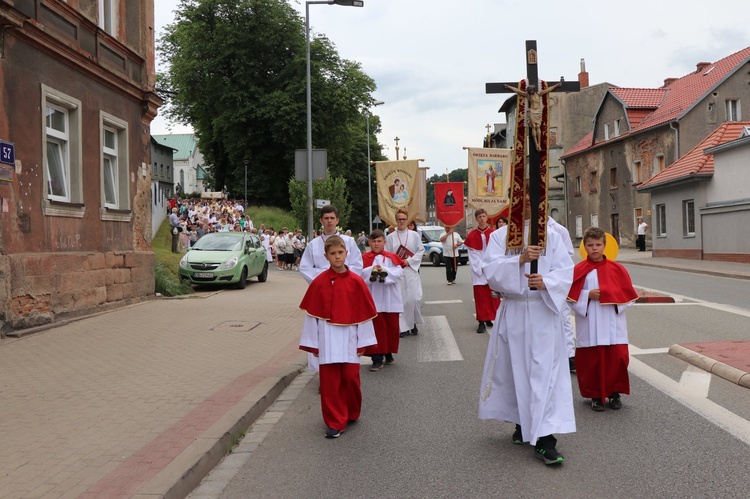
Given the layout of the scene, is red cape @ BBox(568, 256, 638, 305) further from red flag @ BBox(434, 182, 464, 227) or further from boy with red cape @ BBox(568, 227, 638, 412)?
red flag @ BBox(434, 182, 464, 227)

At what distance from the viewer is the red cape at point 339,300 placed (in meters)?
5.90

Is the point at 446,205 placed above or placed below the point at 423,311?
above

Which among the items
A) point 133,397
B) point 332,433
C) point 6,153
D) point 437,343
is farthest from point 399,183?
point 332,433

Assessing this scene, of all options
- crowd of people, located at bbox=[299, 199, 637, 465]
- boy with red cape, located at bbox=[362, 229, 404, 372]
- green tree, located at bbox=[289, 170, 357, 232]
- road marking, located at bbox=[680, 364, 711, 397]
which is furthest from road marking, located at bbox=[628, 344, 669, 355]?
green tree, located at bbox=[289, 170, 357, 232]

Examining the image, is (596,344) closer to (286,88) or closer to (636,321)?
(636,321)

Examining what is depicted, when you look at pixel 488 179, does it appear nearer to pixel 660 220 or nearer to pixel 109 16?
pixel 109 16

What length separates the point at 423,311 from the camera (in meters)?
14.3

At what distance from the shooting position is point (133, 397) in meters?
6.56

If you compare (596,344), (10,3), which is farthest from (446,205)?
(596,344)

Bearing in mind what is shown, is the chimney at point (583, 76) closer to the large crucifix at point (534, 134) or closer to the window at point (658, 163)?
the window at point (658, 163)

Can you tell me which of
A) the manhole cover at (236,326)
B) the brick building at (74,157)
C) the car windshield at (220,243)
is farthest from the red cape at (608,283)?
the car windshield at (220,243)

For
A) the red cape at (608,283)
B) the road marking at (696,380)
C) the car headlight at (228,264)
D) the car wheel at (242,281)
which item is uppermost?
the red cape at (608,283)

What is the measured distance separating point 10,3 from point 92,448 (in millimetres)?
7675

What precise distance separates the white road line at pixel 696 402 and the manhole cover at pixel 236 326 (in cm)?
612
